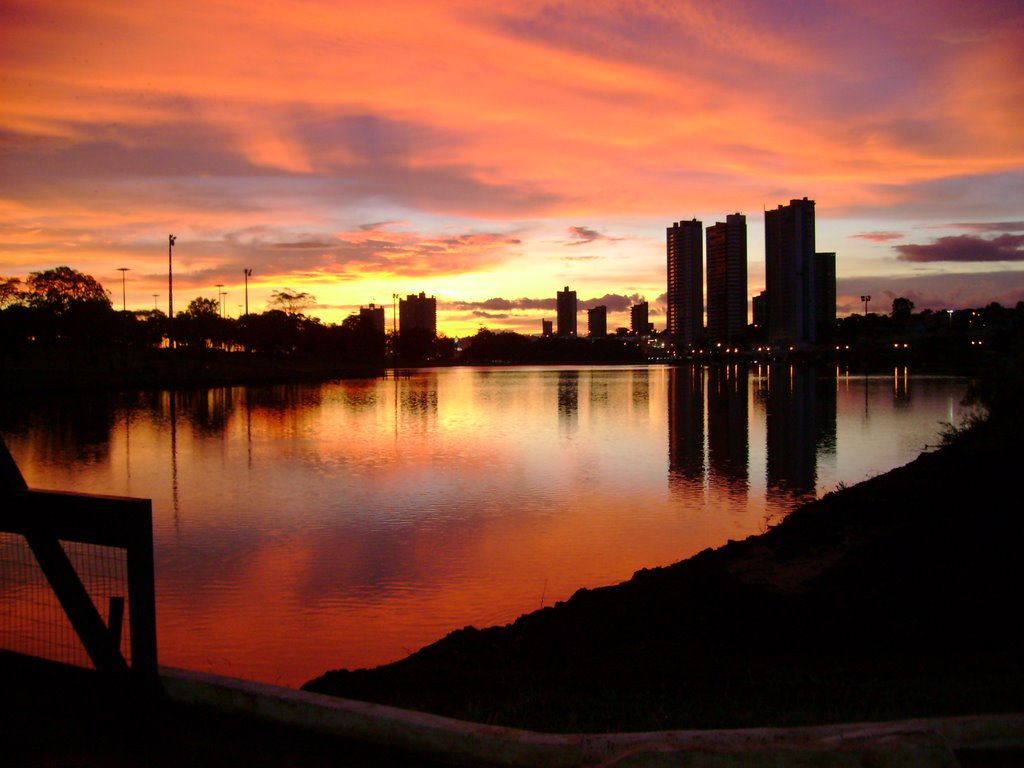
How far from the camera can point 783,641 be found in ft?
25.1

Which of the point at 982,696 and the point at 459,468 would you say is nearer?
the point at 982,696

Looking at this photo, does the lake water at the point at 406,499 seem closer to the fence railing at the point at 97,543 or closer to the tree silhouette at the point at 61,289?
the fence railing at the point at 97,543

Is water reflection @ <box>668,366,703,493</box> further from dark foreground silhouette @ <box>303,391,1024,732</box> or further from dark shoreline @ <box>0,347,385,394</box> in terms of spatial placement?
dark shoreline @ <box>0,347,385,394</box>

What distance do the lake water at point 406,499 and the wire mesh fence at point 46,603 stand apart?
0.44 metres

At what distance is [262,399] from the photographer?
182ft

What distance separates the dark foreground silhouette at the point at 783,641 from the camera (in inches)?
220

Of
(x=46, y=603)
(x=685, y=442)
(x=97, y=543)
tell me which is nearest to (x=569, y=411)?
(x=685, y=442)

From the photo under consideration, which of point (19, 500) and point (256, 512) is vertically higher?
point (19, 500)

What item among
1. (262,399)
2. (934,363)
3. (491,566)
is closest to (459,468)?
(491,566)

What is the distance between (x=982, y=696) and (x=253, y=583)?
9.06 metres

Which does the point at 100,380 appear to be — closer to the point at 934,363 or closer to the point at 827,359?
the point at 934,363

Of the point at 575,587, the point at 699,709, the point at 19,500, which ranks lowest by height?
the point at 575,587

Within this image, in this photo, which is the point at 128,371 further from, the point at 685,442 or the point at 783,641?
the point at 783,641

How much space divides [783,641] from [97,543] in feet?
18.4
